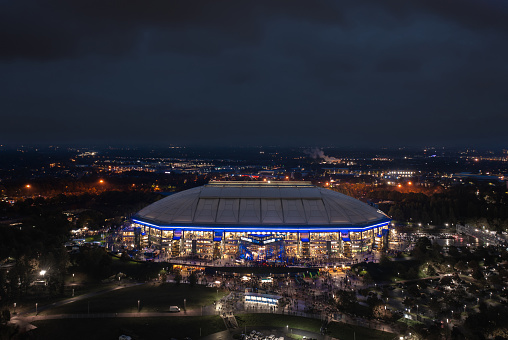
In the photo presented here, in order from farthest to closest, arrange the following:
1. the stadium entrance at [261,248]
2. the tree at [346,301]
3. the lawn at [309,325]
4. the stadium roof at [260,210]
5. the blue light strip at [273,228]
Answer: the stadium roof at [260,210]
the blue light strip at [273,228]
the stadium entrance at [261,248]
the tree at [346,301]
the lawn at [309,325]

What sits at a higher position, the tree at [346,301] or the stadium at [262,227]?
the stadium at [262,227]

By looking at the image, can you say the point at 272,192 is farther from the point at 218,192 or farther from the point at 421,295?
the point at 421,295

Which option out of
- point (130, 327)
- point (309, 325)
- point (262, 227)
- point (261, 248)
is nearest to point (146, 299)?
point (130, 327)

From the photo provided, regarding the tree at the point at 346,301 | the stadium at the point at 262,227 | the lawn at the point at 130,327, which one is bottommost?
the lawn at the point at 130,327

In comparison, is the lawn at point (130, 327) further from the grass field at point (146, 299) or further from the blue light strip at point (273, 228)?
the blue light strip at point (273, 228)

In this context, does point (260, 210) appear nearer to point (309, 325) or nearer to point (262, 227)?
point (262, 227)

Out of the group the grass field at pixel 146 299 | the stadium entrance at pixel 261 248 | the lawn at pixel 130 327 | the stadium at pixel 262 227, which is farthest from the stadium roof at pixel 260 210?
the lawn at pixel 130 327

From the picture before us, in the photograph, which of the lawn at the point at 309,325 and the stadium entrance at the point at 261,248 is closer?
the lawn at the point at 309,325

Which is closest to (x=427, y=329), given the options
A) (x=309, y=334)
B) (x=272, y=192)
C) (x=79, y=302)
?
(x=309, y=334)

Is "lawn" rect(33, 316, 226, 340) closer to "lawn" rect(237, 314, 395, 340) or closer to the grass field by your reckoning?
the grass field
